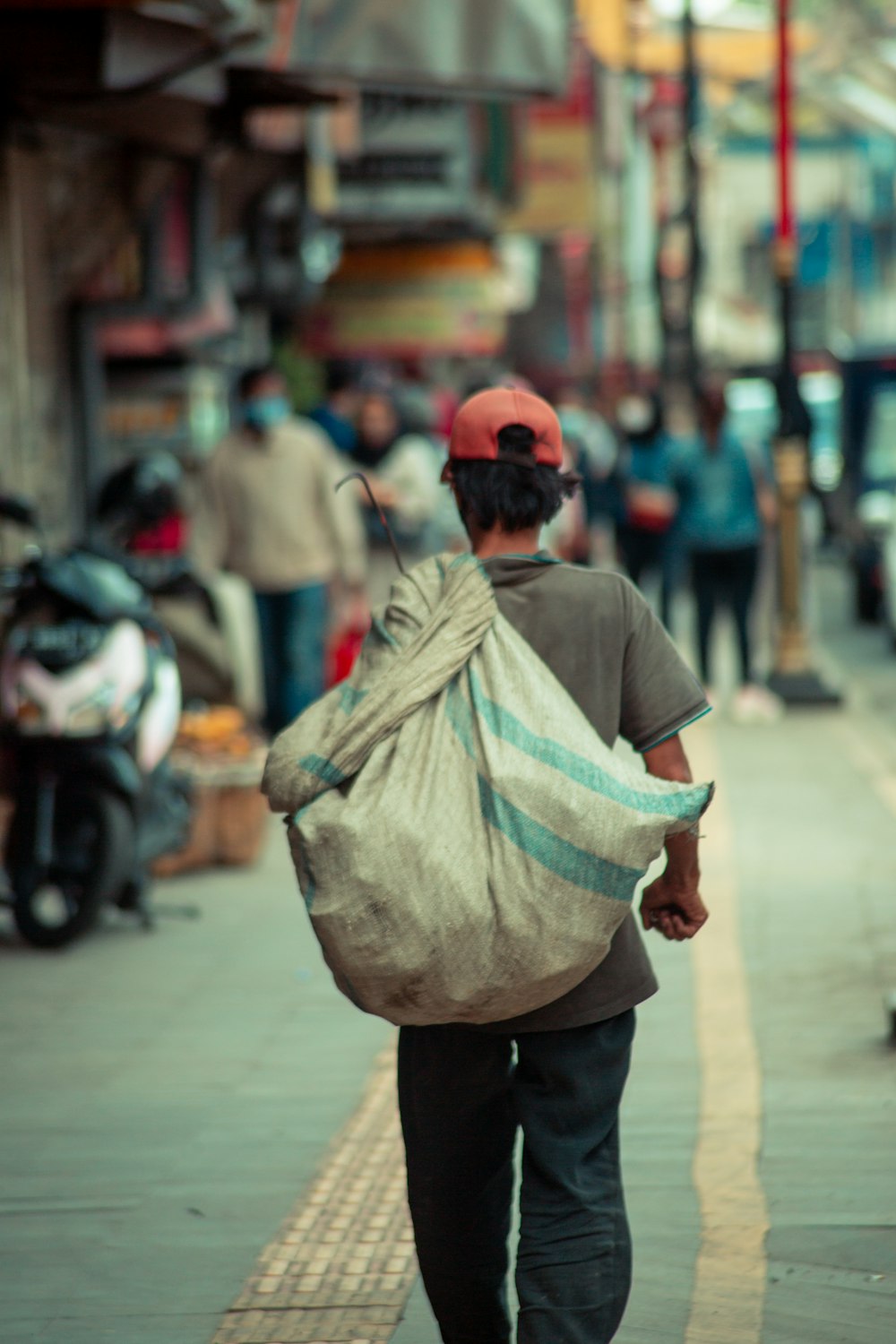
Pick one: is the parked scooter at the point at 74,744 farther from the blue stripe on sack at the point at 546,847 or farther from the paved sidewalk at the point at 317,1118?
the blue stripe on sack at the point at 546,847

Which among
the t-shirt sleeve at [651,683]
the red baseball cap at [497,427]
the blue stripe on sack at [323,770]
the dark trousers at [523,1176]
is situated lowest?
the dark trousers at [523,1176]

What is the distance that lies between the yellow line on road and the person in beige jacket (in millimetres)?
3568

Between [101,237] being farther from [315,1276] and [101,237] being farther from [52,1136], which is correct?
[315,1276]

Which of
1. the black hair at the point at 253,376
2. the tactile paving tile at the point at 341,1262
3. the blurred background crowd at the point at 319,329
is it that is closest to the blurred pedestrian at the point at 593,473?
the blurred background crowd at the point at 319,329

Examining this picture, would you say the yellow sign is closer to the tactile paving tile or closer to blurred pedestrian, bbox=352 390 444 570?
blurred pedestrian, bbox=352 390 444 570

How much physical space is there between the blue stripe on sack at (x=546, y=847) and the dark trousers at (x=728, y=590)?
964 cm

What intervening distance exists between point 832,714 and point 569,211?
1926 centimetres

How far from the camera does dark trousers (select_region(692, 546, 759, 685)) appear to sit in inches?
508

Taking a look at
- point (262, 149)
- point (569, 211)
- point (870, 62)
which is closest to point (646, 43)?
point (569, 211)

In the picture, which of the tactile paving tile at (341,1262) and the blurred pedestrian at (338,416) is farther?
the blurred pedestrian at (338,416)

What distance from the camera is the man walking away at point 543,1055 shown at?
3.46m

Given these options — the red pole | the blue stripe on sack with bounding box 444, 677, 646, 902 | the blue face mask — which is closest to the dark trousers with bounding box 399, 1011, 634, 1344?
the blue stripe on sack with bounding box 444, 677, 646, 902

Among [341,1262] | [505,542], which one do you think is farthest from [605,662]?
[341,1262]

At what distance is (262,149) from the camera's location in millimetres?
16234
